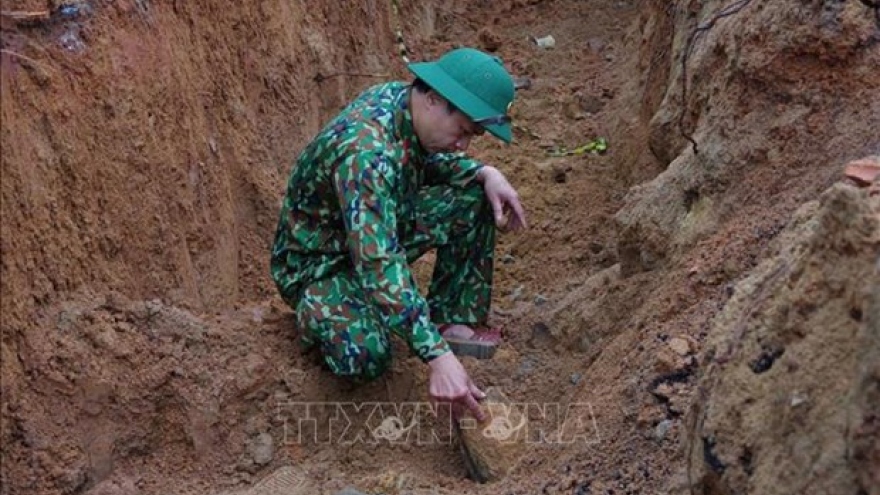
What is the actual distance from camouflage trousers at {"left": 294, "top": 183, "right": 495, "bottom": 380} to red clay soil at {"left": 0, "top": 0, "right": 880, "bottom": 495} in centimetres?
15

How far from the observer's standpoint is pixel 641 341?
12.3 ft

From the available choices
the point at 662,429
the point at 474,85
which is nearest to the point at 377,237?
the point at 474,85

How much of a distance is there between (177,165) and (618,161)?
2503 millimetres

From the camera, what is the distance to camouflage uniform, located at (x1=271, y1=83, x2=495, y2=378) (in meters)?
3.85

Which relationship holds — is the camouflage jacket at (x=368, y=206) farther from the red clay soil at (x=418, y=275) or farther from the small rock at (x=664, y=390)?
the small rock at (x=664, y=390)

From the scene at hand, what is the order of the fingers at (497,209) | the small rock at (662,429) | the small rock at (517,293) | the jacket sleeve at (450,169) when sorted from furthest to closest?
the small rock at (517,293) → the jacket sleeve at (450,169) → the fingers at (497,209) → the small rock at (662,429)

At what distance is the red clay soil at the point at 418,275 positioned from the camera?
2.62 m

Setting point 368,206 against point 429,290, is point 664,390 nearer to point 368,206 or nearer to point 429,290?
point 368,206

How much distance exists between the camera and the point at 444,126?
4.14 metres

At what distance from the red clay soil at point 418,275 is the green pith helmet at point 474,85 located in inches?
29.6

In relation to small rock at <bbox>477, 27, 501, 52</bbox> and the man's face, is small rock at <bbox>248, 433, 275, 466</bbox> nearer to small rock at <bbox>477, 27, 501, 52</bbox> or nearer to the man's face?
the man's face

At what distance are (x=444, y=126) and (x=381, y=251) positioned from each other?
1.79 ft

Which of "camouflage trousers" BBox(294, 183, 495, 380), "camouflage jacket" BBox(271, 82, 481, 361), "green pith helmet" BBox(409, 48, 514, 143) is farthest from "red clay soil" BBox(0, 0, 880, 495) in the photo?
"green pith helmet" BBox(409, 48, 514, 143)

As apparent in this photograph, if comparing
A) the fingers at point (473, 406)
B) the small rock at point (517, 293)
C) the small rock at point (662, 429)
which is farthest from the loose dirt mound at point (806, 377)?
the small rock at point (517, 293)
